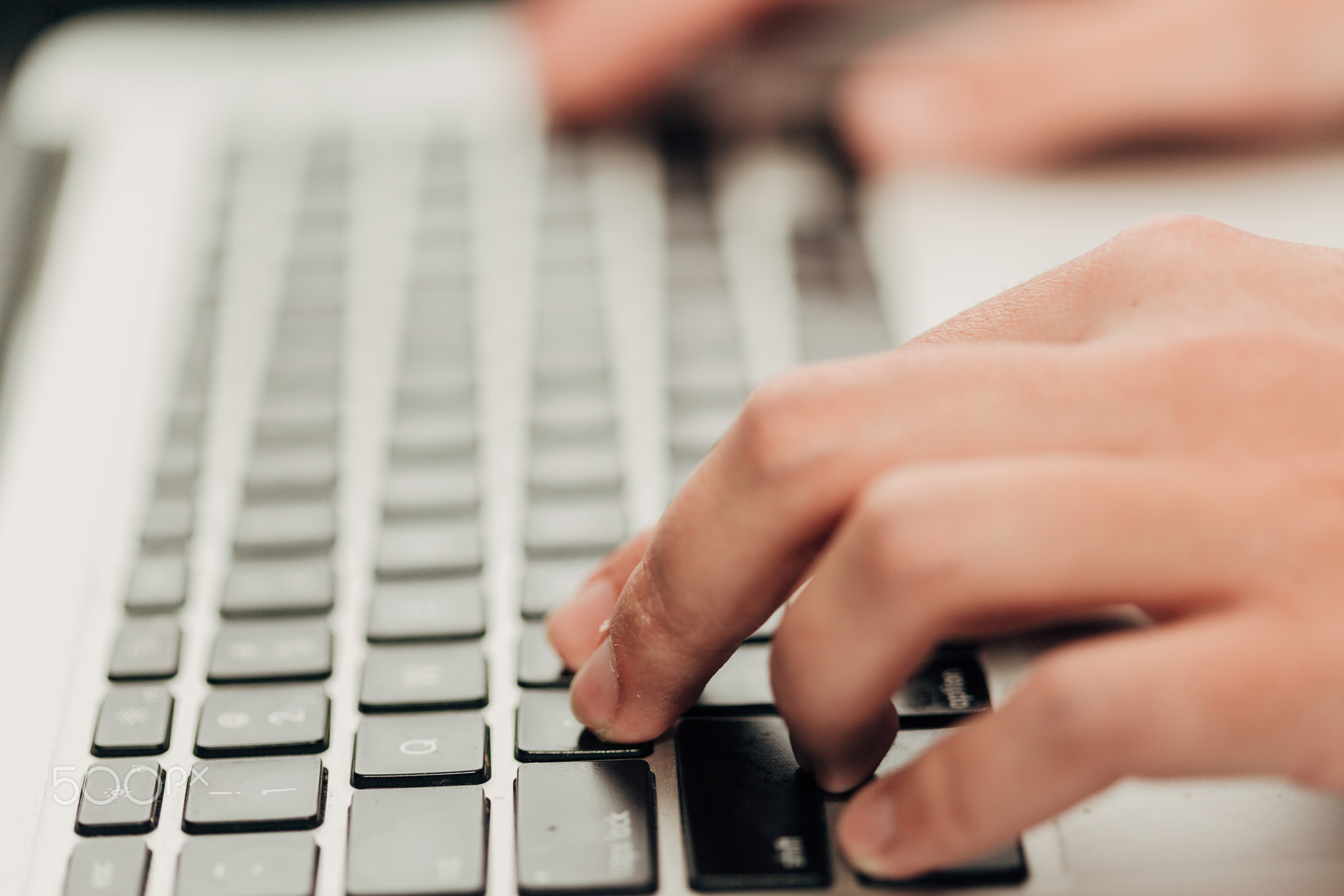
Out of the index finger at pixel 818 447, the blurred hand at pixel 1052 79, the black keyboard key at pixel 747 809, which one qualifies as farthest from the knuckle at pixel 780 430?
the blurred hand at pixel 1052 79

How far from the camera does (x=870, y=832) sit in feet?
0.99

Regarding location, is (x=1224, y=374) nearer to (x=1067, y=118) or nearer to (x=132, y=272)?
(x=1067, y=118)

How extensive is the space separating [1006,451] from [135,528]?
35cm

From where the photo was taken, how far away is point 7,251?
551 millimetres

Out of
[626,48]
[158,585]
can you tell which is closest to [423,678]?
[158,585]

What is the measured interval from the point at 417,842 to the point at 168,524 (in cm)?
19

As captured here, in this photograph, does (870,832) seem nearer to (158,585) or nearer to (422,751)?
(422,751)

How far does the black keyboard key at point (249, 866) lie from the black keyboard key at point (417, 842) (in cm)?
1

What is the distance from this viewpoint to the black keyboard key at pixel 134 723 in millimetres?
352

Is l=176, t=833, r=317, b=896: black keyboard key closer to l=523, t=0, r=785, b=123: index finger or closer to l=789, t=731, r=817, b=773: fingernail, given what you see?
l=789, t=731, r=817, b=773: fingernail

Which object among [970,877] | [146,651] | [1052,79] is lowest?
[970,877]

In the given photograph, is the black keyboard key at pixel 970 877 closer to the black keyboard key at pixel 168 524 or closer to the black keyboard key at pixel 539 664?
the black keyboard key at pixel 539 664

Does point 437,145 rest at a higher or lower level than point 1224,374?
higher

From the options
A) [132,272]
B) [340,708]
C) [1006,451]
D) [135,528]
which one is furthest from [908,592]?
[132,272]
